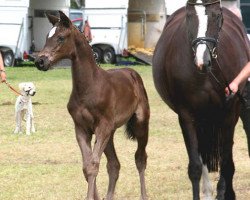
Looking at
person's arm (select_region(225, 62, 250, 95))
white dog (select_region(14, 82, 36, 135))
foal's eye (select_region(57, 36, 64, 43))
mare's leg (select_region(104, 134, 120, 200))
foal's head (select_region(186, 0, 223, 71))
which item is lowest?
white dog (select_region(14, 82, 36, 135))

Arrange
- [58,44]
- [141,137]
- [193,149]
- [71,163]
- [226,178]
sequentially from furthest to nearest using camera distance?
[71,163] → [141,137] → [226,178] → [58,44] → [193,149]

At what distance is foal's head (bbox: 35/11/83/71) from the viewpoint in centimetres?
718

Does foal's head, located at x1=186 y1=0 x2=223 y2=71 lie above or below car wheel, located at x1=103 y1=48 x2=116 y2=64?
above

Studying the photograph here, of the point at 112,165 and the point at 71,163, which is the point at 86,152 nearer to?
the point at 112,165

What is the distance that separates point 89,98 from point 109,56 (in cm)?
2389

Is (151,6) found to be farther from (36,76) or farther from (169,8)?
(36,76)

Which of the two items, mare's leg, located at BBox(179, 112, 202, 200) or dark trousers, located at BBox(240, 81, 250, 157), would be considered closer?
mare's leg, located at BBox(179, 112, 202, 200)

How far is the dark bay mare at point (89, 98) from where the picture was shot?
7266 millimetres

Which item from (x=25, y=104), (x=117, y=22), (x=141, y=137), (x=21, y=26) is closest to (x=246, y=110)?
(x=141, y=137)

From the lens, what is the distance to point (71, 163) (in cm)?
1037

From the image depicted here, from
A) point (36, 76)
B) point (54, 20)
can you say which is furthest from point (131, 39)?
point (54, 20)

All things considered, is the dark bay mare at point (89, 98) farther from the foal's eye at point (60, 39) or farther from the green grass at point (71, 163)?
the green grass at point (71, 163)

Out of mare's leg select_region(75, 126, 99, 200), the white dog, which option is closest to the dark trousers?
mare's leg select_region(75, 126, 99, 200)

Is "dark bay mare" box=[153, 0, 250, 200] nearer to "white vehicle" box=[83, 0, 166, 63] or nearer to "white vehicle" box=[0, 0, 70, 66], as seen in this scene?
"white vehicle" box=[0, 0, 70, 66]
